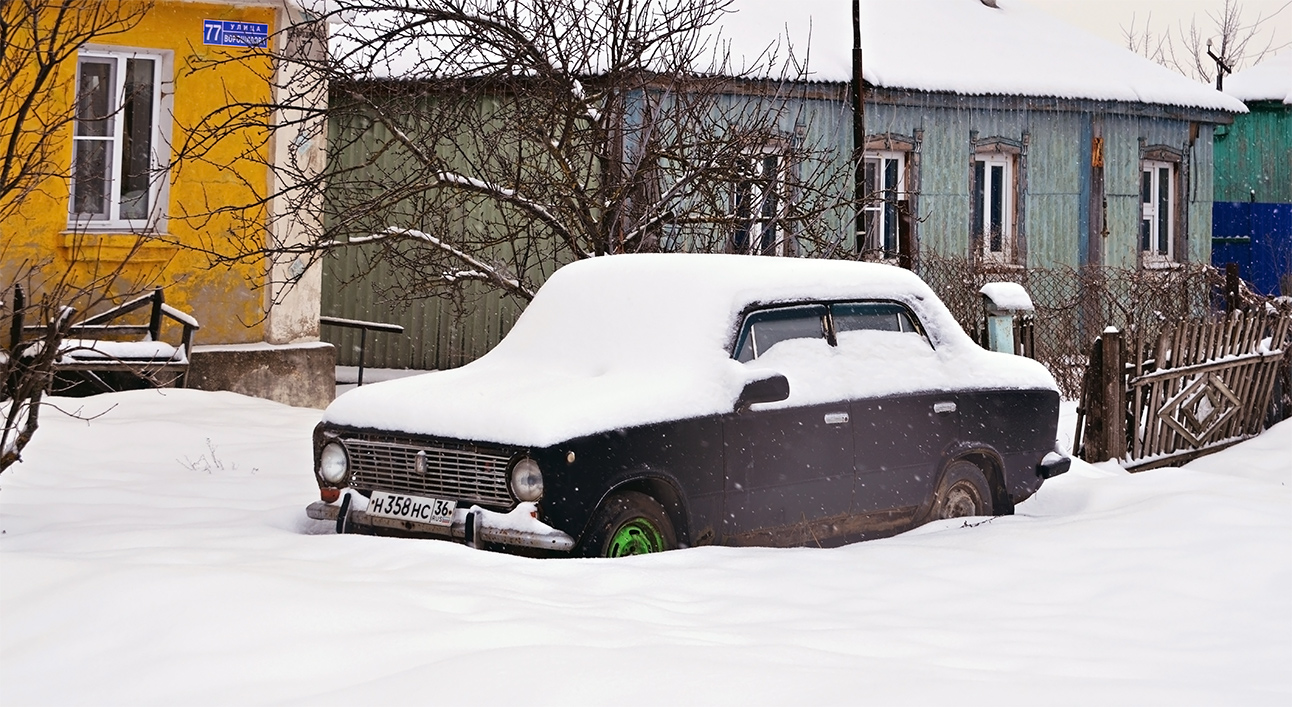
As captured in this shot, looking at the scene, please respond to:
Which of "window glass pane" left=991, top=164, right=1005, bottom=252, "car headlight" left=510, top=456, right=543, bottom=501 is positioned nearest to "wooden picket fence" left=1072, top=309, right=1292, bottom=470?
"car headlight" left=510, top=456, right=543, bottom=501

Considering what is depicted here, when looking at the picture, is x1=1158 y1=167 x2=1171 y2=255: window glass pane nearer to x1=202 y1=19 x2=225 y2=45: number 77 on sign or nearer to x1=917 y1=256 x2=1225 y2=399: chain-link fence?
x1=917 y1=256 x2=1225 y2=399: chain-link fence

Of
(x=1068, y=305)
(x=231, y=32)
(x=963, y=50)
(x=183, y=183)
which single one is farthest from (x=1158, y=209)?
(x=183, y=183)

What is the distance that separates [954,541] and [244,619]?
365 cm

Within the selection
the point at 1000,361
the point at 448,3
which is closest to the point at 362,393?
the point at 1000,361

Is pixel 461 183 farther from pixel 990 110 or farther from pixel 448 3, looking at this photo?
pixel 990 110

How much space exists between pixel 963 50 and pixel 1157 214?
14.2 ft

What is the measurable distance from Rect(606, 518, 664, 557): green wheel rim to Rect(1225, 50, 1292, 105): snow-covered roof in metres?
24.5

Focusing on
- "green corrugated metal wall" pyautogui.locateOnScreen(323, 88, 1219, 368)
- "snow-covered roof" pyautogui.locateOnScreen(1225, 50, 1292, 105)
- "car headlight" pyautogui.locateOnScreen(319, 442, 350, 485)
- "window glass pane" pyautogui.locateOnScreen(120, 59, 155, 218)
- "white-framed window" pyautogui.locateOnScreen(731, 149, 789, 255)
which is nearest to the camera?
"car headlight" pyautogui.locateOnScreen(319, 442, 350, 485)

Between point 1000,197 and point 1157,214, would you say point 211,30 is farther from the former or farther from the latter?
point 1157,214

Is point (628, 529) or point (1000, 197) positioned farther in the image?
point (1000, 197)

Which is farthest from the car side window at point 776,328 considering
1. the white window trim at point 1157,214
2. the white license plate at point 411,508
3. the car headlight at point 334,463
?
the white window trim at point 1157,214

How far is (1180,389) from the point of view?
36.2 feet

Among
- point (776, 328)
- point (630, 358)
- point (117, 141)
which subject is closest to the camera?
point (630, 358)

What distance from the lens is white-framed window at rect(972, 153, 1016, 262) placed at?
20.0 metres
